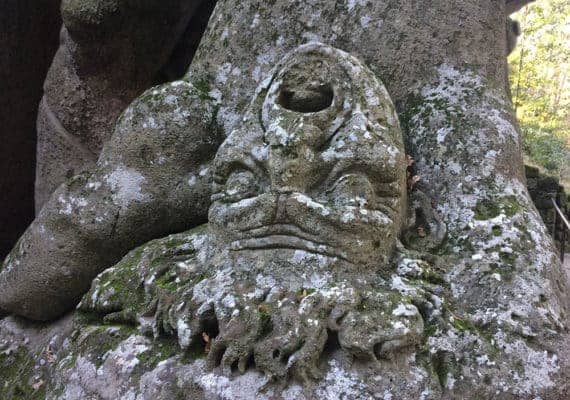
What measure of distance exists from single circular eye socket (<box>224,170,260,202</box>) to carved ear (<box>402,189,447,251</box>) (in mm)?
512

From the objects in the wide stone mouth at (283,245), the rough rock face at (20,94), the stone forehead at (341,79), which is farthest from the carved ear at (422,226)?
the rough rock face at (20,94)

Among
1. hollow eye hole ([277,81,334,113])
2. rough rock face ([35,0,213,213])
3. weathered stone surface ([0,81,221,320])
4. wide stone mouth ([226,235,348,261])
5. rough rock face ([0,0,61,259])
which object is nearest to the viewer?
wide stone mouth ([226,235,348,261])

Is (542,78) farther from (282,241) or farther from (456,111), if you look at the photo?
(282,241)

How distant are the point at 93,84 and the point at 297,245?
2.33 metres

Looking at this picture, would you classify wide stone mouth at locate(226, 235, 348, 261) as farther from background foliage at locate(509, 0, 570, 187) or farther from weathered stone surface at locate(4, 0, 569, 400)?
background foliage at locate(509, 0, 570, 187)

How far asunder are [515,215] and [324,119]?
688mm

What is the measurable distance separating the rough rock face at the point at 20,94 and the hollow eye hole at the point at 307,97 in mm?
2613

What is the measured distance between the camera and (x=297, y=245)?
1.56 meters

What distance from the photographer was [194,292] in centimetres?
157

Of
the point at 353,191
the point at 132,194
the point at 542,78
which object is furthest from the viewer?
the point at 542,78

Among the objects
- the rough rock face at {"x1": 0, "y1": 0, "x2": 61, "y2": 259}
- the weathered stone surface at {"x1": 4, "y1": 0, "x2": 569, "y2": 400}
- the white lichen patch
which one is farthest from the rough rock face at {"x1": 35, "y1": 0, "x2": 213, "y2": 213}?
the weathered stone surface at {"x1": 4, "y1": 0, "x2": 569, "y2": 400}

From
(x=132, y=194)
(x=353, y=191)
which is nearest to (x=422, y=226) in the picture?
(x=353, y=191)

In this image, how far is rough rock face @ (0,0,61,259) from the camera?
12.1 ft

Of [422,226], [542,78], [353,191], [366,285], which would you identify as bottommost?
[366,285]
